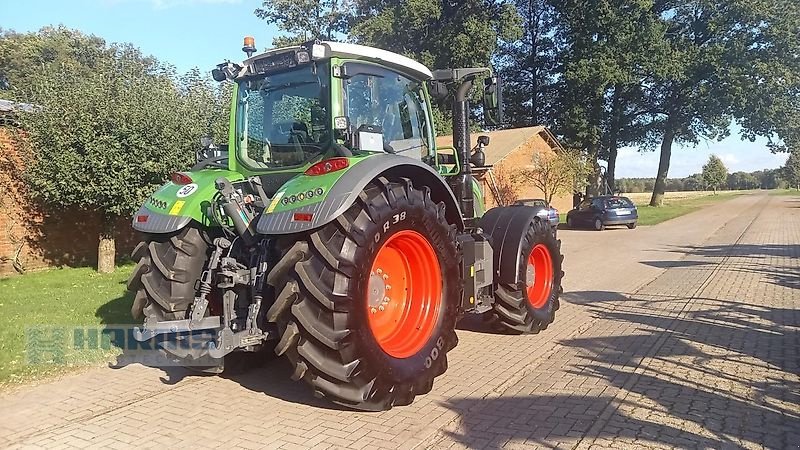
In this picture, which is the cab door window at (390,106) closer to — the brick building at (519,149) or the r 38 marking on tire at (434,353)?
the r 38 marking on tire at (434,353)

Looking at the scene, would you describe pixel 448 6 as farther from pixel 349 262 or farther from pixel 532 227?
pixel 349 262

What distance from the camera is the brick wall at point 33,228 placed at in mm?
11219

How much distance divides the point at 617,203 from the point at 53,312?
2328 centimetres

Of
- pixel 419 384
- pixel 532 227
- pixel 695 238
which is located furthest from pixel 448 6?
pixel 419 384

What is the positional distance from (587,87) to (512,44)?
8.73 metres

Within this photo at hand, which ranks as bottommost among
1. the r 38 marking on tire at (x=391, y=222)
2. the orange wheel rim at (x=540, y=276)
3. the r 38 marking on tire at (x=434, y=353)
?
the r 38 marking on tire at (x=434, y=353)

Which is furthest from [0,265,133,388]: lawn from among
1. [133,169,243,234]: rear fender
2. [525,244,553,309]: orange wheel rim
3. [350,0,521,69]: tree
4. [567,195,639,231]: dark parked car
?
[350,0,521,69]: tree

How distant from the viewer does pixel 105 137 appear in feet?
36.2

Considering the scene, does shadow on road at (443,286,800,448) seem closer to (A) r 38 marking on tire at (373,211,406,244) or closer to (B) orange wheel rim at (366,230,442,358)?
(B) orange wheel rim at (366,230,442,358)

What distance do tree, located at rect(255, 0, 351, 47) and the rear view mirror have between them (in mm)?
34450

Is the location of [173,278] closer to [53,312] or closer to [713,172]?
[53,312]

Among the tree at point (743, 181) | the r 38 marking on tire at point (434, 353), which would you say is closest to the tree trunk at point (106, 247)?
the r 38 marking on tire at point (434, 353)

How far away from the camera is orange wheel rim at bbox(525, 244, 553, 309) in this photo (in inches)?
276

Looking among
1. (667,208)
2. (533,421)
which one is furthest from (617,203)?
(533,421)
